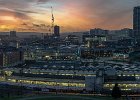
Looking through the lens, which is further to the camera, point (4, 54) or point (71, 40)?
point (71, 40)

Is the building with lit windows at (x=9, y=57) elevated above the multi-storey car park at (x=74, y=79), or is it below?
above

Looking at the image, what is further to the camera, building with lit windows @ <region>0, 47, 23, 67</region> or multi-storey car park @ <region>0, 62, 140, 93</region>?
building with lit windows @ <region>0, 47, 23, 67</region>

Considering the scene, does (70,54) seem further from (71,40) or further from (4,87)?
(71,40)

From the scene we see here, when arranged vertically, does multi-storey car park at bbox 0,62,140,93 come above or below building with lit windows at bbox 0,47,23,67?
below

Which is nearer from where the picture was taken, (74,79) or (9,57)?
(74,79)

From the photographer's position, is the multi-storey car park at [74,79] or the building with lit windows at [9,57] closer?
the multi-storey car park at [74,79]

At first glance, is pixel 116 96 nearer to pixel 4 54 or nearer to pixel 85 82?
pixel 85 82

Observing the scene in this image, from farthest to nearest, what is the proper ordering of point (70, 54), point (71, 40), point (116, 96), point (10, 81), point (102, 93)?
point (71, 40)
point (70, 54)
point (10, 81)
point (102, 93)
point (116, 96)

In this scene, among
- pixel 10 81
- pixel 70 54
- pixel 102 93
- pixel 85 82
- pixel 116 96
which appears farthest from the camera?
pixel 70 54

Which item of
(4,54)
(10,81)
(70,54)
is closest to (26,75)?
(10,81)

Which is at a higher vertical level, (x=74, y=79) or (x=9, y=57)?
(x=9, y=57)
